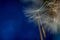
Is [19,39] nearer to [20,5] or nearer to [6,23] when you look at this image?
[6,23]

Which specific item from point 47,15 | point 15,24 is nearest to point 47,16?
point 47,15

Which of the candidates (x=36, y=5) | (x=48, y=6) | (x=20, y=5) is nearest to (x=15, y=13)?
(x=20, y=5)

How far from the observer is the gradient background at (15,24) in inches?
54.0

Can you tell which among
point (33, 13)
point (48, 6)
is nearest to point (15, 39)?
point (33, 13)

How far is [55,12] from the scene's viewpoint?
146 centimetres

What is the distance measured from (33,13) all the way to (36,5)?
9 cm

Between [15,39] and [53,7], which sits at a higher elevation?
[53,7]

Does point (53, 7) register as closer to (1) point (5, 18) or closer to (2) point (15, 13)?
(2) point (15, 13)

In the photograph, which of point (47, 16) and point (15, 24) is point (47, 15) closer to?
point (47, 16)

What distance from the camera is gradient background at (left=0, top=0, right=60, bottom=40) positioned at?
4.50 feet

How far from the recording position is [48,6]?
144 cm

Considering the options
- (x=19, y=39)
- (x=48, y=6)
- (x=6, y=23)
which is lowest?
(x=19, y=39)

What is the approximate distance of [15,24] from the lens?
4.57 ft

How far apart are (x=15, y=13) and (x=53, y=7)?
391 millimetres
